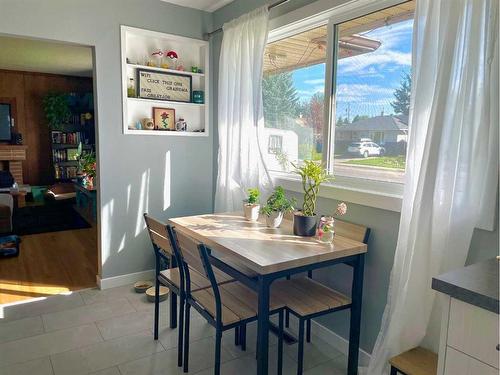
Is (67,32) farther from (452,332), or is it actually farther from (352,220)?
(452,332)

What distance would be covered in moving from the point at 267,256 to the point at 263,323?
11.7 inches

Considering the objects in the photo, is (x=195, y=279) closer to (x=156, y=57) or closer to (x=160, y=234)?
(x=160, y=234)

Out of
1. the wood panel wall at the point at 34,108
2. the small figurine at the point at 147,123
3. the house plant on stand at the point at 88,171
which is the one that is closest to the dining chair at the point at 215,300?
the small figurine at the point at 147,123

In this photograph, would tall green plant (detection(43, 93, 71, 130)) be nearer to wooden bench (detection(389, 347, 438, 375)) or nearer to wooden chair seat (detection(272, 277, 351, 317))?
wooden chair seat (detection(272, 277, 351, 317))

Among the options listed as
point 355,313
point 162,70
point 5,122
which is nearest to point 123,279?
point 162,70

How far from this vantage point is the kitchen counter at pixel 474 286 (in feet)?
3.17

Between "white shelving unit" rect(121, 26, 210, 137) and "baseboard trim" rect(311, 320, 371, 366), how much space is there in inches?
77.6

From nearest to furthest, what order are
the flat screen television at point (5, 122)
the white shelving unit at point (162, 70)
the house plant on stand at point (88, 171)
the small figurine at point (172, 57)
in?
1. the white shelving unit at point (162, 70)
2. the small figurine at point (172, 57)
3. the house plant on stand at point (88, 171)
4. the flat screen television at point (5, 122)

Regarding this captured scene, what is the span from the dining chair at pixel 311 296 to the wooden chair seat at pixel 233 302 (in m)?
0.10

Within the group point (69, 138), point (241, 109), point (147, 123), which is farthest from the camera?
point (69, 138)

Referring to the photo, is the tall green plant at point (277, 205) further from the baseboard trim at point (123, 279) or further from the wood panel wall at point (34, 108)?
the wood panel wall at point (34, 108)

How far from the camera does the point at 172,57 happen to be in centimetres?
327

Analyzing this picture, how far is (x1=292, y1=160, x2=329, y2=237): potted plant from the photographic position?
2.10 metres

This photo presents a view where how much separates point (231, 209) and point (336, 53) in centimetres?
140
